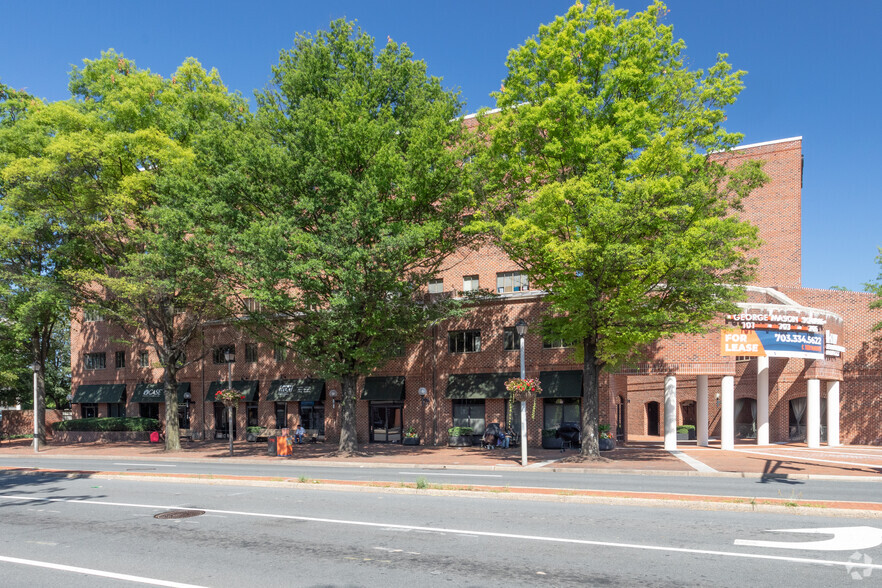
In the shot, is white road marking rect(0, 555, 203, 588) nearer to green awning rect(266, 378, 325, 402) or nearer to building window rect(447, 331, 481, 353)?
building window rect(447, 331, 481, 353)

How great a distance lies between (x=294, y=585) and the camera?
8.02 meters

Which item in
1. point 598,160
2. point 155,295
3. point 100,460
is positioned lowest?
point 100,460

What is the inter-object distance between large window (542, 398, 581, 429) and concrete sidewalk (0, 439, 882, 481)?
6.99ft

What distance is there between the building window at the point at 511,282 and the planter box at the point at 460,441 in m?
8.09

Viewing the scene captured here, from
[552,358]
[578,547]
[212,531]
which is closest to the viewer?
[578,547]

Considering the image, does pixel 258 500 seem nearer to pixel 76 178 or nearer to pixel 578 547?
pixel 578 547

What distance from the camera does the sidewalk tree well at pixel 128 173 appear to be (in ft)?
101

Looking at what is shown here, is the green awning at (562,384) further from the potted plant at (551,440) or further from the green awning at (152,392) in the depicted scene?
the green awning at (152,392)

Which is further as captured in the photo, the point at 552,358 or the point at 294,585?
the point at 552,358

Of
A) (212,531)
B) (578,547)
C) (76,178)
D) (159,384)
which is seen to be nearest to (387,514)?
(212,531)

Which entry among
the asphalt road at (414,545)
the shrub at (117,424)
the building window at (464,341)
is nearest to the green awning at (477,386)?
the building window at (464,341)

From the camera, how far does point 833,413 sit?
36.6m

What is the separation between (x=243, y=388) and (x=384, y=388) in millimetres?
10222

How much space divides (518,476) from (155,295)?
66.9ft
